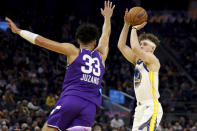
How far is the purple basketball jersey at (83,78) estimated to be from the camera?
4281mm

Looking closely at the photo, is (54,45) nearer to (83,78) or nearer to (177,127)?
(83,78)

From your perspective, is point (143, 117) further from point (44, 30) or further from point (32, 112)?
point (44, 30)

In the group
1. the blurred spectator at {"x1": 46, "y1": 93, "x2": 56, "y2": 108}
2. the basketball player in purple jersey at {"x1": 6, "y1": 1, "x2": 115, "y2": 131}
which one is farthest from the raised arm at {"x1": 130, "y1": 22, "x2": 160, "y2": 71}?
the blurred spectator at {"x1": 46, "y1": 93, "x2": 56, "y2": 108}

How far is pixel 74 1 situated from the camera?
2148cm

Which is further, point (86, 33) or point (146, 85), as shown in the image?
point (146, 85)

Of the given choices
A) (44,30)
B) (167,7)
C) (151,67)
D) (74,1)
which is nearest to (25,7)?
(74,1)

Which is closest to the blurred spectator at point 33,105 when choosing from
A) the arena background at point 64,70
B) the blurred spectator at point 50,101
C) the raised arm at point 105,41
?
the arena background at point 64,70

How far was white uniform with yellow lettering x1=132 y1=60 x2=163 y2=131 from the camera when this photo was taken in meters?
5.26

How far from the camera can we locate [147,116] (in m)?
5.27

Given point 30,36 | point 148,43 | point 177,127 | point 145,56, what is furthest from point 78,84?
point 177,127

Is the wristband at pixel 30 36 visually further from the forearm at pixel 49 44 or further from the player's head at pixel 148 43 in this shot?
the player's head at pixel 148 43

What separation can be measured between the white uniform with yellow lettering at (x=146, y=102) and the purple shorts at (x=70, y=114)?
1269 millimetres

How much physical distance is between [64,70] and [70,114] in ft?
38.1

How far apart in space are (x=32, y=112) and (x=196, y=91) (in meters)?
9.35
